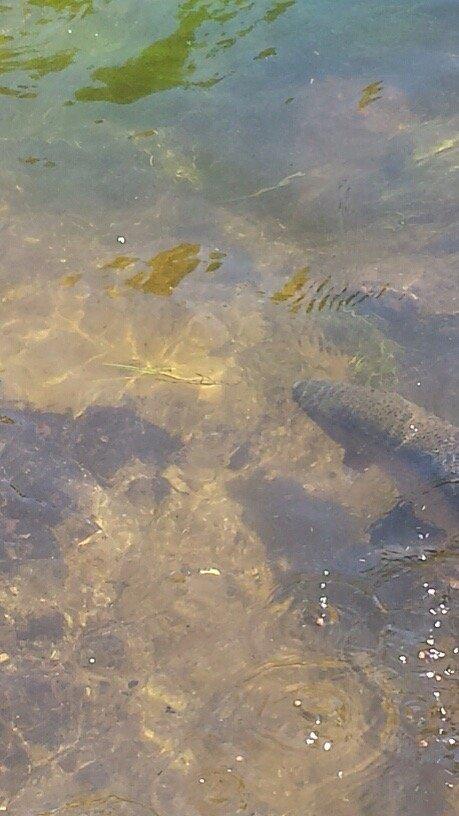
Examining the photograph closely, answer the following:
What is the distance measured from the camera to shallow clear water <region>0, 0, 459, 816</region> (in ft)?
15.3

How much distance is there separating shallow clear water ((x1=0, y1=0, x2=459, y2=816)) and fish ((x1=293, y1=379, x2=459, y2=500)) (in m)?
0.12

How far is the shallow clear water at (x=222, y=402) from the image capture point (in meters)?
4.66

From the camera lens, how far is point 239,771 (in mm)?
4520

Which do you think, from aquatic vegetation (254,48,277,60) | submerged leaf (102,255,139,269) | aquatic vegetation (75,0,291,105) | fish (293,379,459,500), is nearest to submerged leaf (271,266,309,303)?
fish (293,379,459,500)

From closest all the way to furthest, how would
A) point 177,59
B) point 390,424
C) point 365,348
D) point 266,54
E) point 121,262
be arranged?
point 390,424 → point 365,348 → point 121,262 → point 266,54 → point 177,59

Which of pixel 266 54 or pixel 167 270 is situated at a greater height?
pixel 266 54

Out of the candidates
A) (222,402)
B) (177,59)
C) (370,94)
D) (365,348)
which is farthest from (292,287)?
(177,59)

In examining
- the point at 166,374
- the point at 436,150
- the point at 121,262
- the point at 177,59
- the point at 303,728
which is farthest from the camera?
the point at 177,59

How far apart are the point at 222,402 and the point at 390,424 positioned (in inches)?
54.1

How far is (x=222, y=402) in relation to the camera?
21.0 ft

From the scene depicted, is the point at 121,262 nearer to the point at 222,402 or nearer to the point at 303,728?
the point at 222,402

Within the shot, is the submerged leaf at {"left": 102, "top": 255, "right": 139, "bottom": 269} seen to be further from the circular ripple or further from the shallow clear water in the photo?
the circular ripple

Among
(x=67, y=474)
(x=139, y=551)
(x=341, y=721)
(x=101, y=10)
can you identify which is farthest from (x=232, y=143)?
(x=341, y=721)

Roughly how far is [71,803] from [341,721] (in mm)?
1650
